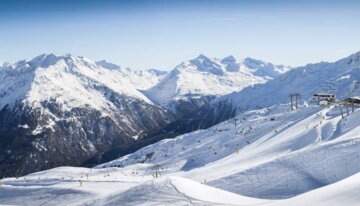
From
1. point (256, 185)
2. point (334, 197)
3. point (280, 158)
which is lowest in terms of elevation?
point (256, 185)

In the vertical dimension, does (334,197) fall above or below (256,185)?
above

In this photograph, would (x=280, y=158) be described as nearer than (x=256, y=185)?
No

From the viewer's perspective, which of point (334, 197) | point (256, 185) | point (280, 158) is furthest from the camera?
point (280, 158)

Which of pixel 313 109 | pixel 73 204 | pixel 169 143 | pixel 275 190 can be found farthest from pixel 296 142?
pixel 169 143

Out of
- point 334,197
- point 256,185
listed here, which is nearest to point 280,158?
point 256,185

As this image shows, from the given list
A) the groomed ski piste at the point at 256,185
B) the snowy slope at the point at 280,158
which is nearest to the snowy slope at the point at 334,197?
the groomed ski piste at the point at 256,185

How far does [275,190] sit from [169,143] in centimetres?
8629

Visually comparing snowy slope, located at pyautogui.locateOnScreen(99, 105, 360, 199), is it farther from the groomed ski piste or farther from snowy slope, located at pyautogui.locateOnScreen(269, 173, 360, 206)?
snowy slope, located at pyautogui.locateOnScreen(269, 173, 360, 206)

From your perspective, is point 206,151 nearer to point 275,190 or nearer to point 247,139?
point 247,139

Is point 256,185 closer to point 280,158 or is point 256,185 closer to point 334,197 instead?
point 280,158

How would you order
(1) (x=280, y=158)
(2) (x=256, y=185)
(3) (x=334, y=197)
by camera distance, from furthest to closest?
(1) (x=280, y=158) → (2) (x=256, y=185) → (3) (x=334, y=197)

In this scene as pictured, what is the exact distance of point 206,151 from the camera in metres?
93.4

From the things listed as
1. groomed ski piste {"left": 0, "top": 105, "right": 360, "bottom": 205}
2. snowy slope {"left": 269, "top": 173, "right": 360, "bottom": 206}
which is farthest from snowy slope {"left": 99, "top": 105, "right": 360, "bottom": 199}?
snowy slope {"left": 269, "top": 173, "right": 360, "bottom": 206}

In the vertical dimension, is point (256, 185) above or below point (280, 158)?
below
